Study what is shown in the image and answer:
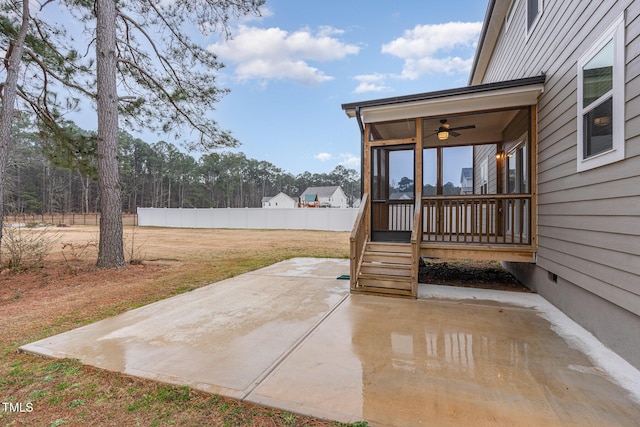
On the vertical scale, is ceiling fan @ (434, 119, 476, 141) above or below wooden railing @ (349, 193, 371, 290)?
above

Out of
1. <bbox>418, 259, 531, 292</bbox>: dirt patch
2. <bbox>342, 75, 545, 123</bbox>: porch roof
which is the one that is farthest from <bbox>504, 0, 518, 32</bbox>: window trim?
<bbox>418, 259, 531, 292</bbox>: dirt patch

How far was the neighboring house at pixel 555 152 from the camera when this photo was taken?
262 centimetres

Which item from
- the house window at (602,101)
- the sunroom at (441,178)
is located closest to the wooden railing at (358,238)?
the sunroom at (441,178)

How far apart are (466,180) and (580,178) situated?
15.6ft

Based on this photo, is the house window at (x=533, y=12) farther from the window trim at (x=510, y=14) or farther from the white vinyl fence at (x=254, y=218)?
the white vinyl fence at (x=254, y=218)

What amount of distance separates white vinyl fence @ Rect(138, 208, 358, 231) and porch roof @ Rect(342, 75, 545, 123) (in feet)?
49.6

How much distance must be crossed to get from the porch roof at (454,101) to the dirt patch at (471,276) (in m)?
3.05

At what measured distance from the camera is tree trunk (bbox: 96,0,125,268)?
6656 millimetres

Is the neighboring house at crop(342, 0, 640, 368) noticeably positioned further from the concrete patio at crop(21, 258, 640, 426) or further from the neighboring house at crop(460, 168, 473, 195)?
the neighboring house at crop(460, 168, 473, 195)

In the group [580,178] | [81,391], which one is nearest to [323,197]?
[580,178]

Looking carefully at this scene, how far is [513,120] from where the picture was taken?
598 centimetres

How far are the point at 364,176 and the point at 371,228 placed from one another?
40.6 inches

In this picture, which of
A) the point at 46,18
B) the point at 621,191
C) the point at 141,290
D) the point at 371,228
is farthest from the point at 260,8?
the point at 621,191

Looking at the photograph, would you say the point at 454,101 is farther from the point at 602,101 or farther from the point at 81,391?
the point at 81,391
